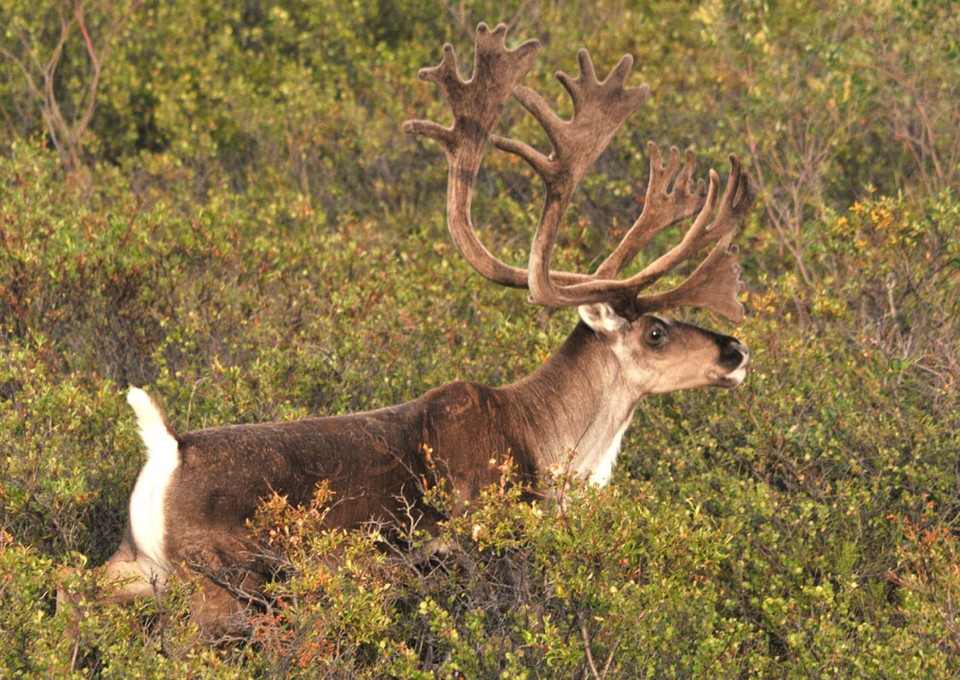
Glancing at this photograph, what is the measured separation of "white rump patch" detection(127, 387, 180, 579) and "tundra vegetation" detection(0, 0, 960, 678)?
228 millimetres

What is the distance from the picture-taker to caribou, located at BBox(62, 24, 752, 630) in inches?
176

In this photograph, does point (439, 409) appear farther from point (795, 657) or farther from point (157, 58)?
point (157, 58)

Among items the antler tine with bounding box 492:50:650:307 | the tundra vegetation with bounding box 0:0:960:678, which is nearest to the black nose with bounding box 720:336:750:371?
the tundra vegetation with bounding box 0:0:960:678

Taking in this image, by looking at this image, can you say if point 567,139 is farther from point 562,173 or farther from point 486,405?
point 486,405

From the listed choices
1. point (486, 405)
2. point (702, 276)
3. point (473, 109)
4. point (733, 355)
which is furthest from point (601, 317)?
point (473, 109)

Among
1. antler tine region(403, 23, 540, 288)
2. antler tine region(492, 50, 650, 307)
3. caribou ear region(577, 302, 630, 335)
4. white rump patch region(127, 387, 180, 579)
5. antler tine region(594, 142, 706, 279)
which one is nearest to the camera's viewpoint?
white rump patch region(127, 387, 180, 579)

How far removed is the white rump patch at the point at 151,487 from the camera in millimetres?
4414

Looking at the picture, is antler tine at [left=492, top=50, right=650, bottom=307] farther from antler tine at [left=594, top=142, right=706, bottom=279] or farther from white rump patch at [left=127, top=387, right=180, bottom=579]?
white rump patch at [left=127, top=387, right=180, bottom=579]

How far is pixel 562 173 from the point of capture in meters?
5.73

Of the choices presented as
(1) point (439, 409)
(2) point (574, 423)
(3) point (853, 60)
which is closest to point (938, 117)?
(3) point (853, 60)

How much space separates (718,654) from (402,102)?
7.70 m

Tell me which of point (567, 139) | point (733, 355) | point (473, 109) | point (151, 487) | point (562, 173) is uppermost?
point (473, 109)

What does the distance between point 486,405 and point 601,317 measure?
0.81m

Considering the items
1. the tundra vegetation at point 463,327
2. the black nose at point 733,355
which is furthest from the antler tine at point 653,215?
the tundra vegetation at point 463,327
